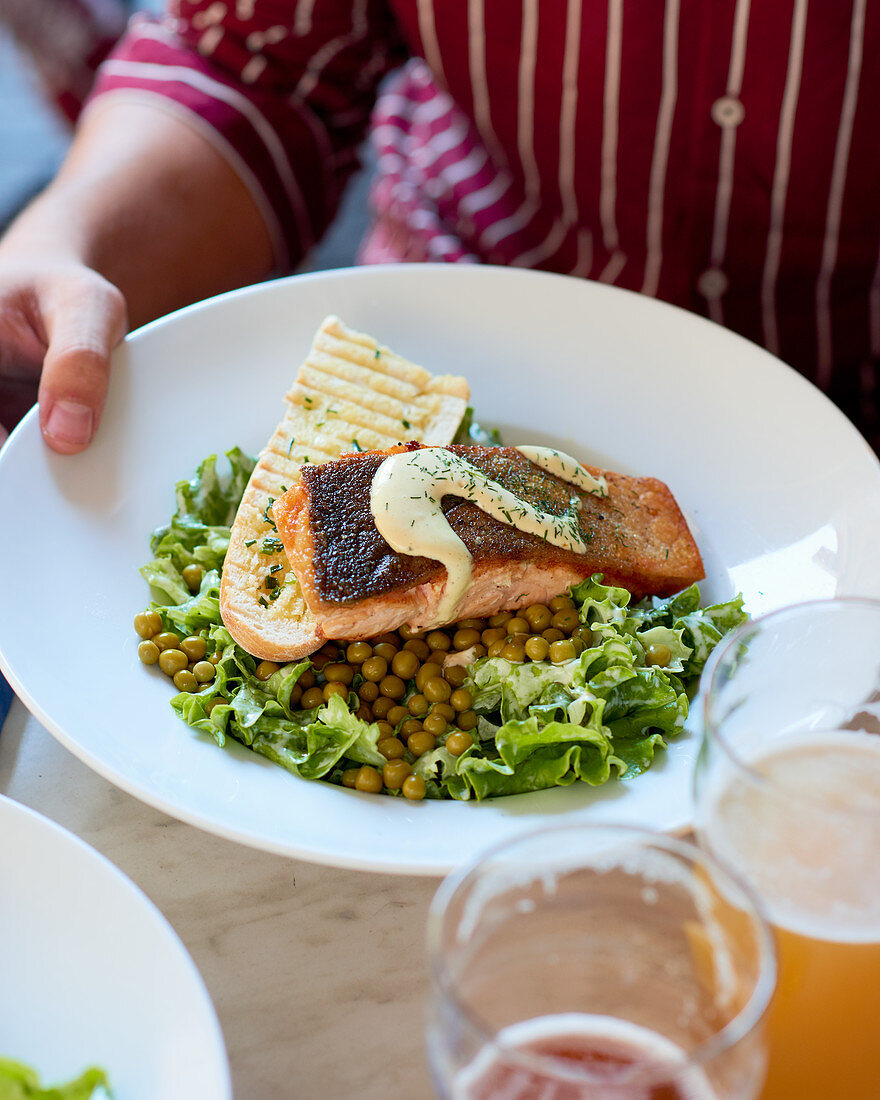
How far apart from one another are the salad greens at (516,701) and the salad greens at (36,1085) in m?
0.66

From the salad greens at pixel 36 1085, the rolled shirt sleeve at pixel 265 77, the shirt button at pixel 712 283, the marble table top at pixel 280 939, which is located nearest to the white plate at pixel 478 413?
the marble table top at pixel 280 939

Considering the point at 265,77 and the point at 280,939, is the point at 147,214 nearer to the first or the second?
the point at 265,77

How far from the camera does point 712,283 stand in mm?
3426

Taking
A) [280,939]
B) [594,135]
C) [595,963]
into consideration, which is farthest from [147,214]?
[595,963]

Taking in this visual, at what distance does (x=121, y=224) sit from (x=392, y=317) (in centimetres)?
95

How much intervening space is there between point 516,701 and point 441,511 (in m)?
0.46

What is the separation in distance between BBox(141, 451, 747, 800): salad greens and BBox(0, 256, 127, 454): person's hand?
1.14 ft

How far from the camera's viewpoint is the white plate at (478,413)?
179 centimetres

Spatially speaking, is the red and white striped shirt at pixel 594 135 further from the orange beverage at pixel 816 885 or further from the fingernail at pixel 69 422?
the orange beverage at pixel 816 885

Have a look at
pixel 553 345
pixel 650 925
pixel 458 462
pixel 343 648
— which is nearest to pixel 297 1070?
pixel 650 925

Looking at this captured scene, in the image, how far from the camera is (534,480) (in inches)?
96.8

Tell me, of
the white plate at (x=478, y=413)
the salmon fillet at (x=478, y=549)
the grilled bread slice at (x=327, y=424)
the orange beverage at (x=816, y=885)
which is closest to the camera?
the orange beverage at (x=816, y=885)

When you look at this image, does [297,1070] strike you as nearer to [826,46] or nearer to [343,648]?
[343,648]

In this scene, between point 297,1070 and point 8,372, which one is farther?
point 8,372
